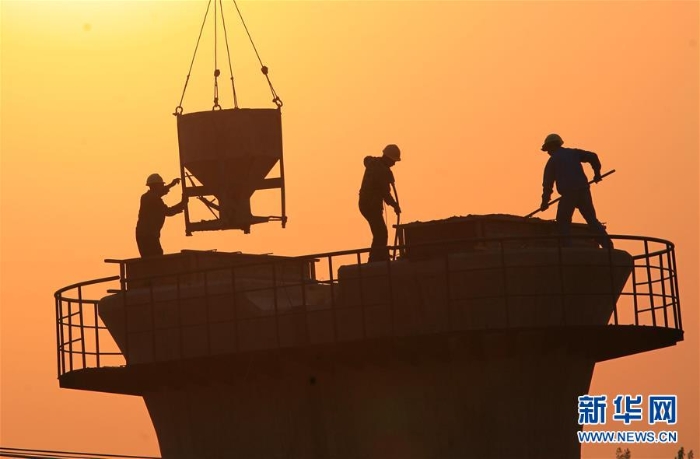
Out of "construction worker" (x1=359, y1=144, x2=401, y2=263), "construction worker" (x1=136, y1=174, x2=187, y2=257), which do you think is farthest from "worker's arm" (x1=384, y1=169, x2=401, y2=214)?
"construction worker" (x1=136, y1=174, x2=187, y2=257)

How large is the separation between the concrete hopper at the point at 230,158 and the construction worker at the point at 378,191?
453 centimetres

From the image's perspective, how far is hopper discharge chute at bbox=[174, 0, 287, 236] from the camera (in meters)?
39.3

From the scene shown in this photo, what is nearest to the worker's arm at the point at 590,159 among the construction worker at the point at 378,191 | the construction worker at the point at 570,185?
the construction worker at the point at 570,185

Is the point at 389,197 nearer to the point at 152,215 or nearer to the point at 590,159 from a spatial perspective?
the point at 590,159

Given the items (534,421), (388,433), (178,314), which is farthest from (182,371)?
(534,421)

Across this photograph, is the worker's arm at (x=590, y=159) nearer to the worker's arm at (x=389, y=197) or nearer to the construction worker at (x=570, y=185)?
the construction worker at (x=570, y=185)

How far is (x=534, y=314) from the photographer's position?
33875mm

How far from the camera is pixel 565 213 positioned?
116 feet

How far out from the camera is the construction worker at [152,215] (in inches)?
1506

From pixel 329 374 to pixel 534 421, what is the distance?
3566mm

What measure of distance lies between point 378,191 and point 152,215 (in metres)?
5.29

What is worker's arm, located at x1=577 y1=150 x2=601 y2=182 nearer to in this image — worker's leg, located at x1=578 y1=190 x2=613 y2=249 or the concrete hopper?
worker's leg, located at x1=578 y1=190 x2=613 y2=249

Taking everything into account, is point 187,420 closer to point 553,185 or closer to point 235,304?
point 235,304

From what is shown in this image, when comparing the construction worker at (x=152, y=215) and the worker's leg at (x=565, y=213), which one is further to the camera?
the construction worker at (x=152, y=215)
